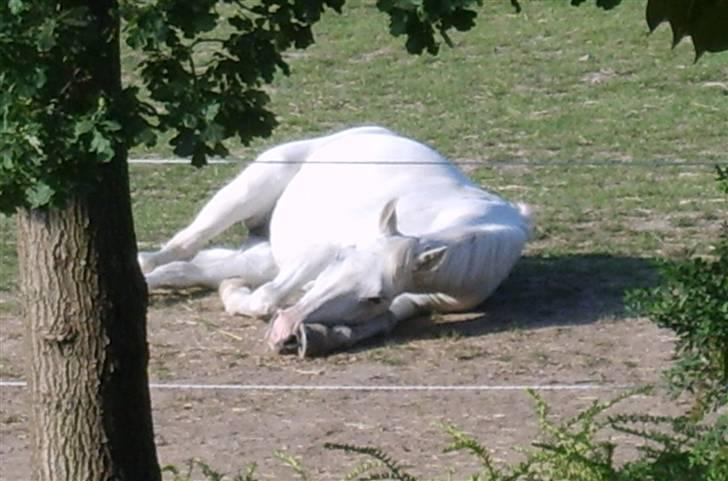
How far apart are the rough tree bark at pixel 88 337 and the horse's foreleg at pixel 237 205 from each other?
4.51 meters

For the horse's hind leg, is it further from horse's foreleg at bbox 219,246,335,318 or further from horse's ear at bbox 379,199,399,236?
horse's ear at bbox 379,199,399,236

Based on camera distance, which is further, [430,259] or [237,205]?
[237,205]

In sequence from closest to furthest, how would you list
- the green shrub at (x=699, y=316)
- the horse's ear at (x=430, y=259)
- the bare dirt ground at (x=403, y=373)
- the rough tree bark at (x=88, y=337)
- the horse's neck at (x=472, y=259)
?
the green shrub at (x=699, y=316) < the rough tree bark at (x=88, y=337) < the bare dirt ground at (x=403, y=373) < the horse's ear at (x=430, y=259) < the horse's neck at (x=472, y=259)

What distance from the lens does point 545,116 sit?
35.4 feet

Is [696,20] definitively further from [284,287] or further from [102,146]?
[284,287]

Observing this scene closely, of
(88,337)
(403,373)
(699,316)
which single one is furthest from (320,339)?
(699,316)

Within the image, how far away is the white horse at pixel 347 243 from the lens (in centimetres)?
685

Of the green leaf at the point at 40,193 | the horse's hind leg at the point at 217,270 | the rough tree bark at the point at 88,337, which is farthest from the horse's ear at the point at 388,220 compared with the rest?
the green leaf at the point at 40,193

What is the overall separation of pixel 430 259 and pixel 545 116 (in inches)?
160

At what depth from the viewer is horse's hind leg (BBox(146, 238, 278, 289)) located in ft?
25.2

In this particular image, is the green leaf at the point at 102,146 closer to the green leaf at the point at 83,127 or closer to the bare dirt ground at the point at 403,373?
the green leaf at the point at 83,127

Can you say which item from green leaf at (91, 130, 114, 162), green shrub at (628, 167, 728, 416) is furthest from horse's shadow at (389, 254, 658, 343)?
green leaf at (91, 130, 114, 162)

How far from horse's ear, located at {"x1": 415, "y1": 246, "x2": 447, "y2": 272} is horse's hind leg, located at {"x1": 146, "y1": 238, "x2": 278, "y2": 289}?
1.03 meters

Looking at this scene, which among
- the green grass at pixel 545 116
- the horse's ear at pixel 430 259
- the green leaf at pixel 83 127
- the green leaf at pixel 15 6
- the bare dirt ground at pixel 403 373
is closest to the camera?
the green leaf at pixel 15 6
